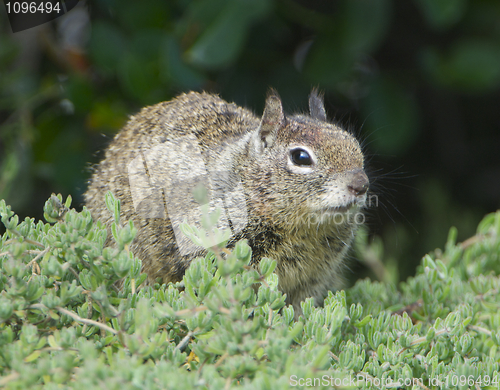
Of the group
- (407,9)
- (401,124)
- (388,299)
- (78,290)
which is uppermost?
(407,9)

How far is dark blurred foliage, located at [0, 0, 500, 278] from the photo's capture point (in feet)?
5.96

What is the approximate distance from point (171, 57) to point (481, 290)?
1.25m

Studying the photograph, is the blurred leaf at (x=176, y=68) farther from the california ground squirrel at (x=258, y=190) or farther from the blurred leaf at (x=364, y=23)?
the blurred leaf at (x=364, y=23)

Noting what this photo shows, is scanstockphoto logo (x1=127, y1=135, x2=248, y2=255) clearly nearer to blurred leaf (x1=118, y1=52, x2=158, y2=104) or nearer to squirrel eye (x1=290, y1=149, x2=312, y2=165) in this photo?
squirrel eye (x1=290, y1=149, x2=312, y2=165)

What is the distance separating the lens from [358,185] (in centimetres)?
121

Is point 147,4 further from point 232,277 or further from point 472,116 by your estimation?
point 472,116

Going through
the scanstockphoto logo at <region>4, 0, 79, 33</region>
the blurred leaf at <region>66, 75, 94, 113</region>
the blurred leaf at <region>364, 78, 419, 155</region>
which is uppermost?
the scanstockphoto logo at <region>4, 0, 79, 33</region>

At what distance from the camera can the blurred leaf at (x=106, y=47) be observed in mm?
1964

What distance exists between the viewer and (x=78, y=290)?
0.77 metres

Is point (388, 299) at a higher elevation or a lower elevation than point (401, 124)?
lower

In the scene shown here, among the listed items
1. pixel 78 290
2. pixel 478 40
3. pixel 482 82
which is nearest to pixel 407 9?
pixel 478 40
